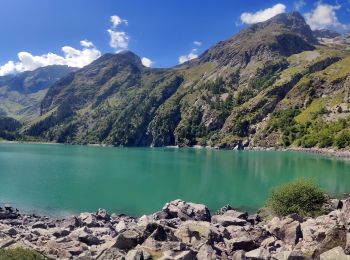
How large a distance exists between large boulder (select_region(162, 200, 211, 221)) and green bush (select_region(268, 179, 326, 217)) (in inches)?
376

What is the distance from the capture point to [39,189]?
92812 millimetres

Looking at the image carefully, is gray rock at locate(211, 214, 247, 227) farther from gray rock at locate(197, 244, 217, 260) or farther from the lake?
the lake

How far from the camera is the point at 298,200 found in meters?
54.1

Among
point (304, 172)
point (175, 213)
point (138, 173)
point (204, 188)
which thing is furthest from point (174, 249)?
point (304, 172)

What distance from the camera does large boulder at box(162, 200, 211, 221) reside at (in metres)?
54.8

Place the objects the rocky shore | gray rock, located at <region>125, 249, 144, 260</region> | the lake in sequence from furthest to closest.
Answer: the lake, the rocky shore, gray rock, located at <region>125, 249, 144, 260</region>

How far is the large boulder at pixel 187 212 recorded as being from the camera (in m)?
54.8

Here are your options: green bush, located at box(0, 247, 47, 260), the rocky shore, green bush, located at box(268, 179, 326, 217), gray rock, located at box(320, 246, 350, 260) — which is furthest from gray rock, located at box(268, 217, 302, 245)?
green bush, located at box(0, 247, 47, 260)

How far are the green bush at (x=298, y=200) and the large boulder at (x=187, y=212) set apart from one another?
376 inches

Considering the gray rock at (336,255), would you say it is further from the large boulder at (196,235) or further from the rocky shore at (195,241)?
the large boulder at (196,235)

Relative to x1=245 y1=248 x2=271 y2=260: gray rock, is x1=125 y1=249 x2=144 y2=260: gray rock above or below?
above

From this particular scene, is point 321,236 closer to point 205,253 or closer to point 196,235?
point 196,235

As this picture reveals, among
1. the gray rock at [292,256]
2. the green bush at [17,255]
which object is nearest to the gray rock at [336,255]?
the gray rock at [292,256]

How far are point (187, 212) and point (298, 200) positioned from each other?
15.0m
